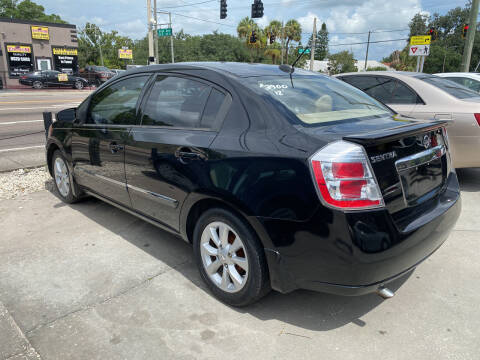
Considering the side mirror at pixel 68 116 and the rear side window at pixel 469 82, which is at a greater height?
the rear side window at pixel 469 82

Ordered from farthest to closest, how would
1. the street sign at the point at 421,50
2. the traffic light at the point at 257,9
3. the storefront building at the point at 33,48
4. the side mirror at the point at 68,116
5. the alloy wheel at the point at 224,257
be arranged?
the storefront building at the point at 33,48 < the traffic light at the point at 257,9 < the street sign at the point at 421,50 < the side mirror at the point at 68,116 < the alloy wheel at the point at 224,257

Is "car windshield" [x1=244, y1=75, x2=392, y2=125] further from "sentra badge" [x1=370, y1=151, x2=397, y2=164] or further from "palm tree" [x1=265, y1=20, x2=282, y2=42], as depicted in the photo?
"palm tree" [x1=265, y1=20, x2=282, y2=42]

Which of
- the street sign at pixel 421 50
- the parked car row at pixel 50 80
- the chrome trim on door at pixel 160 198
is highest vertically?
the street sign at pixel 421 50

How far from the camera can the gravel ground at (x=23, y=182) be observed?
5.34 m

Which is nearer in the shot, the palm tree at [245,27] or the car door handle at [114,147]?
the car door handle at [114,147]

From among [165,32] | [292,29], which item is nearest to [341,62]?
[292,29]

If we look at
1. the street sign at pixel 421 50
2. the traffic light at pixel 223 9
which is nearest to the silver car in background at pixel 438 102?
the street sign at pixel 421 50

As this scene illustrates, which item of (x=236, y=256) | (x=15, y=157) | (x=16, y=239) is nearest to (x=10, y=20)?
(x=15, y=157)

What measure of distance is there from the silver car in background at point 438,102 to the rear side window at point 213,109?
338 cm

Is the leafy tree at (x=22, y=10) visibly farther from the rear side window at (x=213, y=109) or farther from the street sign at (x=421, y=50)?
the rear side window at (x=213, y=109)

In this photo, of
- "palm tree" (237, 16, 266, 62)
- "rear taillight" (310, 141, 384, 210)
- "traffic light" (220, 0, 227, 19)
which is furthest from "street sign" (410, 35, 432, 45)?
"palm tree" (237, 16, 266, 62)

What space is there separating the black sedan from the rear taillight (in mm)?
32158

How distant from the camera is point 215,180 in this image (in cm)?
256

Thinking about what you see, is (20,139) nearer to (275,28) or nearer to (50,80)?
(50,80)
